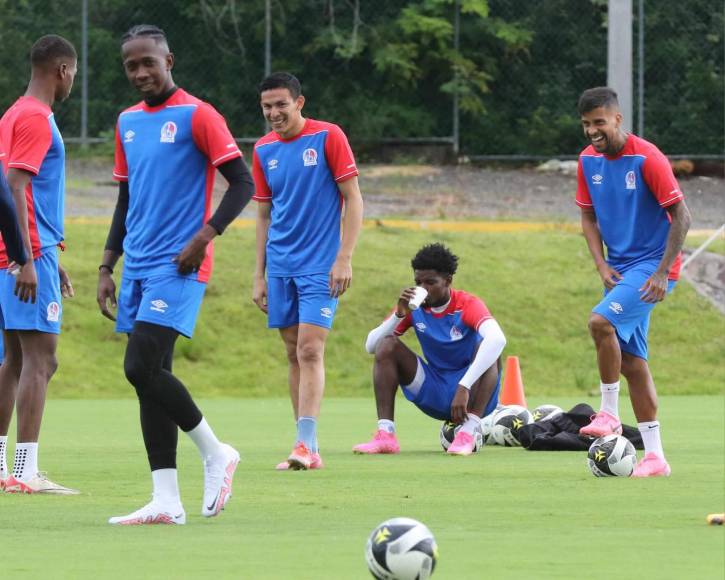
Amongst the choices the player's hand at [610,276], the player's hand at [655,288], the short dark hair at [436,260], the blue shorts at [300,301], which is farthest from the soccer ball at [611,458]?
the short dark hair at [436,260]

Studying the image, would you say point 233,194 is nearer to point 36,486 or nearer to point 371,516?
point 371,516

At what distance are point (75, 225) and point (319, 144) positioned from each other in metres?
14.1

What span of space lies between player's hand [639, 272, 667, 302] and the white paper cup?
1782mm

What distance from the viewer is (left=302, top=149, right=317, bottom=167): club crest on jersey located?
35.2ft

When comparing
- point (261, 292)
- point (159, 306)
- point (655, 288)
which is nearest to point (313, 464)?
point (261, 292)

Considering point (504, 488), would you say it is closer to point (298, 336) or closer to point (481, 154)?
point (298, 336)

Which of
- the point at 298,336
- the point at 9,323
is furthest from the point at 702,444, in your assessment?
the point at 9,323

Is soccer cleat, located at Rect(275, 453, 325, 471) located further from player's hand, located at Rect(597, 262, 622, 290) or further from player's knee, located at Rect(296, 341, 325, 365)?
player's hand, located at Rect(597, 262, 622, 290)

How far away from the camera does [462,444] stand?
455 inches

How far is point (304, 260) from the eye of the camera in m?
10.7

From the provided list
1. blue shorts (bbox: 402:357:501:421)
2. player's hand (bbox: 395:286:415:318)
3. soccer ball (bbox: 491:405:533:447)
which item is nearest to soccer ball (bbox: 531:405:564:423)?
soccer ball (bbox: 491:405:533:447)

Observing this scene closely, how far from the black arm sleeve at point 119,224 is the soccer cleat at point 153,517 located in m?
1.47

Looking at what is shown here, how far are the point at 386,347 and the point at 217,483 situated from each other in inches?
169

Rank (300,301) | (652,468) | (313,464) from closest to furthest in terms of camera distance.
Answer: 1. (652,468)
2. (313,464)
3. (300,301)
